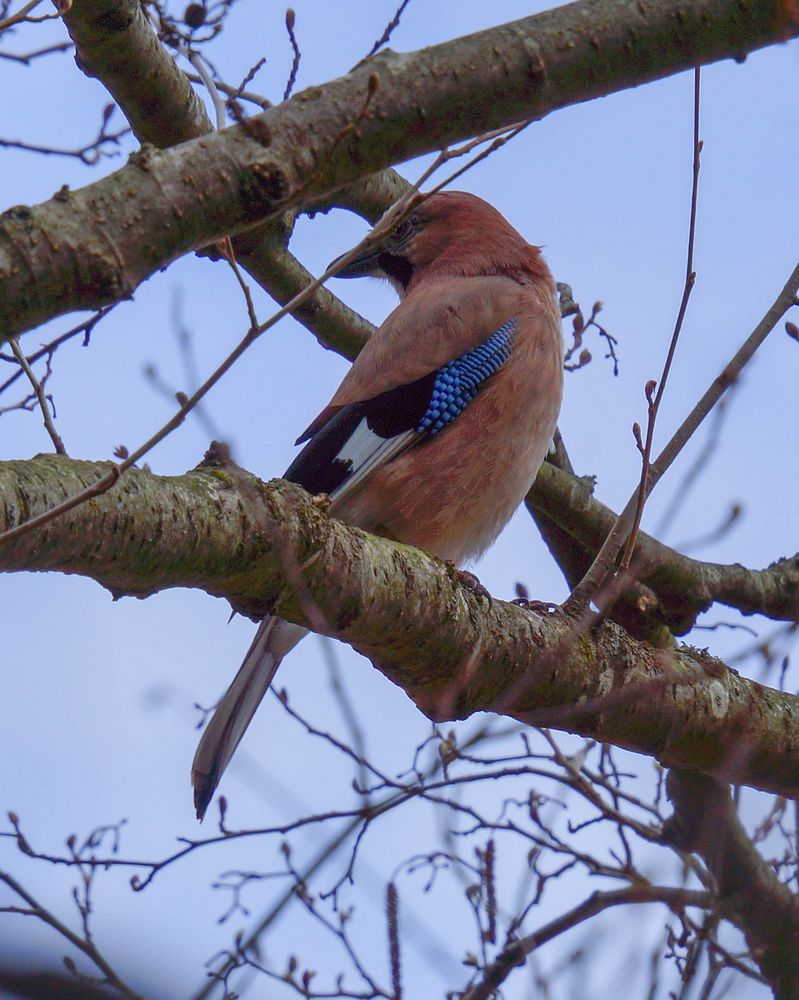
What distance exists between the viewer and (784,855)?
3578 millimetres

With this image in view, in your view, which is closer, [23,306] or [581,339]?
[23,306]

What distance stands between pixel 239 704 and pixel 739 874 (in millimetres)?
1770

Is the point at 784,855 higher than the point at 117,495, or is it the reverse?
the point at 784,855

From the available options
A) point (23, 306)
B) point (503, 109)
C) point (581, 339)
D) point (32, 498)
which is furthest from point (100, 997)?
point (581, 339)

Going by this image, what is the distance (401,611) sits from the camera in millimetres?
3020

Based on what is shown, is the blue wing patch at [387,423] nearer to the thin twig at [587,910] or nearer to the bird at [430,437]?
the bird at [430,437]

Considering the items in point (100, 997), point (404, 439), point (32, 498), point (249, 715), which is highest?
point (404, 439)

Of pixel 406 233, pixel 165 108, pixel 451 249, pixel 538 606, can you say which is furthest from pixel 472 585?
pixel 406 233

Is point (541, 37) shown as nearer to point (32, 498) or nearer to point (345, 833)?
point (32, 498)

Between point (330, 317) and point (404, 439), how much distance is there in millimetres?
918

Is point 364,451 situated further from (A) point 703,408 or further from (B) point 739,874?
(B) point 739,874

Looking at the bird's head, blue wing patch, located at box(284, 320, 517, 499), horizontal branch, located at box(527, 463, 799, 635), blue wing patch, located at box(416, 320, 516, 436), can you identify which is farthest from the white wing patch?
the bird's head

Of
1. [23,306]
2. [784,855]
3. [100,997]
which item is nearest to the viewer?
[100,997]

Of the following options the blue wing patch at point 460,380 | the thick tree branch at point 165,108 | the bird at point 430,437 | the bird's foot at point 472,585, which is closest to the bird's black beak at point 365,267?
the thick tree branch at point 165,108
